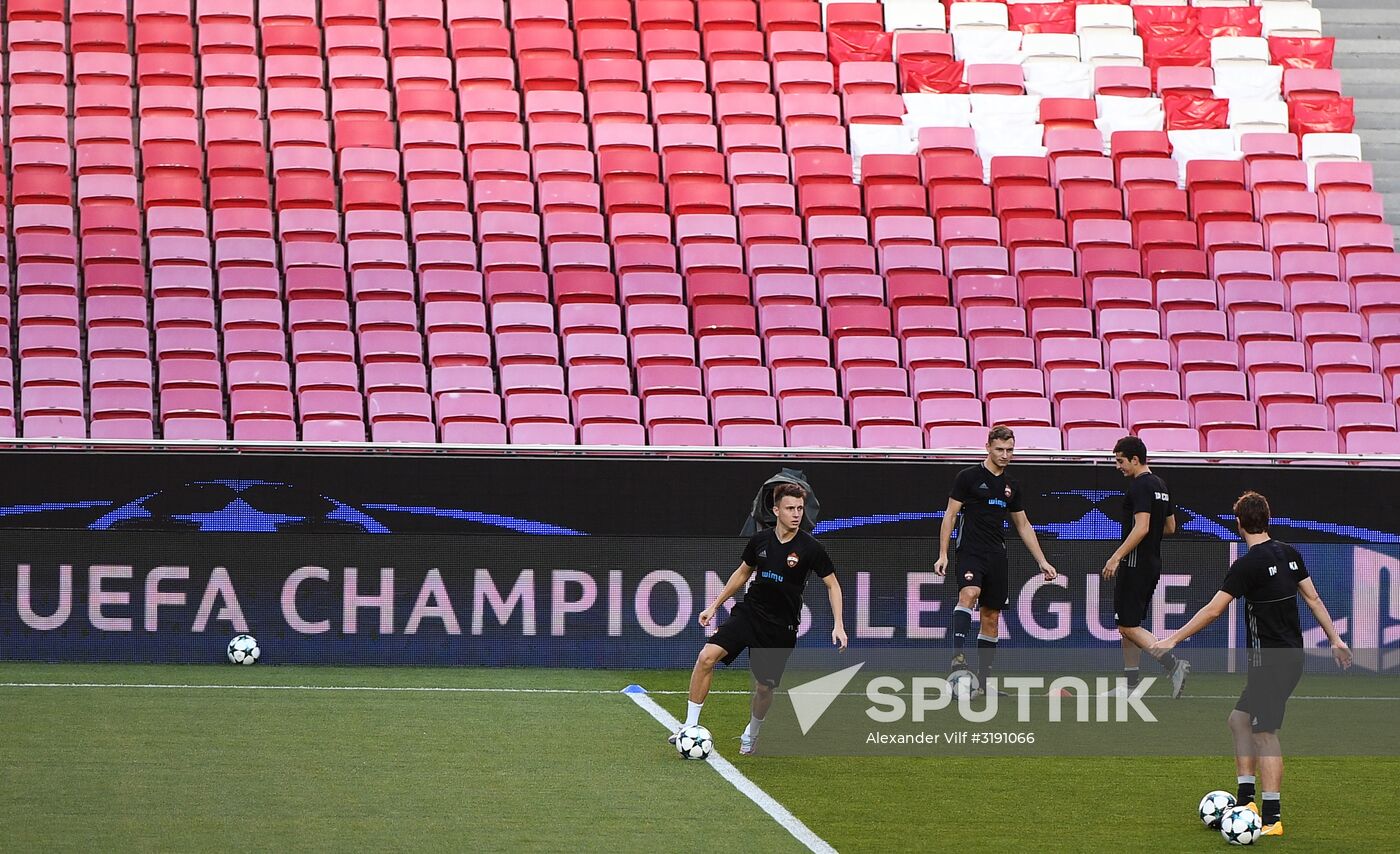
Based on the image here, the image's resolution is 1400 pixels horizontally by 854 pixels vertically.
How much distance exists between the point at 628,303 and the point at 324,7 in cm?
642

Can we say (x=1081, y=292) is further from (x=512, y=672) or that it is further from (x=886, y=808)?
(x=886, y=808)

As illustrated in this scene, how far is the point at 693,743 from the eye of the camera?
9.29 meters

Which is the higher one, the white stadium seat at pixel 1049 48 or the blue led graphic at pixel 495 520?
the white stadium seat at pixel 1049 48

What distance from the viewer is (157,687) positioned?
12.0m

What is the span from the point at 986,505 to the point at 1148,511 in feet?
4.17

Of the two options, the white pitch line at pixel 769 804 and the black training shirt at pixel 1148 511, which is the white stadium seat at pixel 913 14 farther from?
the white pitch line at pixel 769 804

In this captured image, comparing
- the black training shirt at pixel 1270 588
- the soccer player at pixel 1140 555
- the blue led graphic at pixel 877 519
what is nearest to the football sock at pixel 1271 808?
the black training shirt at pixel 1270 588

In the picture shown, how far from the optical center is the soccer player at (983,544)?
1185 cm

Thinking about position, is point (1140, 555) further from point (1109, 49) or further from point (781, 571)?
point (1109, 49)

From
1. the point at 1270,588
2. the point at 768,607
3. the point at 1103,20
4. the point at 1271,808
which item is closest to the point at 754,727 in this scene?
the point at 768,607

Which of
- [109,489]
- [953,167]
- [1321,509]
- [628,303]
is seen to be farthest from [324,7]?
[1321,509]

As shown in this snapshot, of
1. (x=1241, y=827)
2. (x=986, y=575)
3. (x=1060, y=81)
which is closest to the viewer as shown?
(x=1241, y=827)

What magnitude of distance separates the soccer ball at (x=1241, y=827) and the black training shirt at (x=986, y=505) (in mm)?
4522

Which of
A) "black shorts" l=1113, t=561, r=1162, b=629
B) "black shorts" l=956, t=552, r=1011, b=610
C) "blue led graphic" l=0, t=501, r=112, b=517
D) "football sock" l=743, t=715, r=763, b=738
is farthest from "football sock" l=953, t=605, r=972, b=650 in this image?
"blue led graphic" l=0, t=501, r=112, b=517
